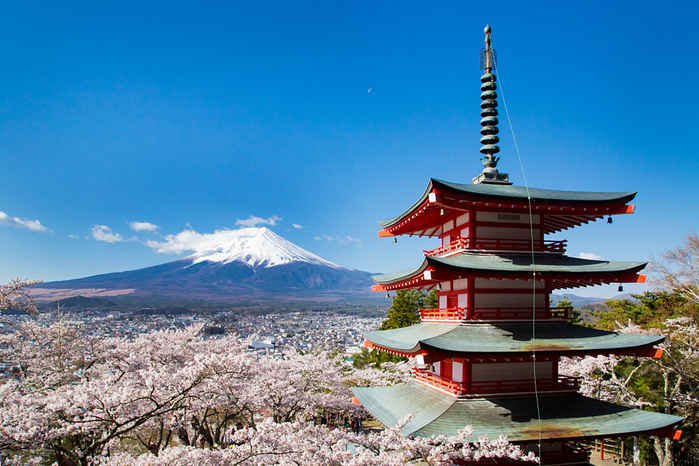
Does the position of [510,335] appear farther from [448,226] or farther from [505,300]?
[448,226]

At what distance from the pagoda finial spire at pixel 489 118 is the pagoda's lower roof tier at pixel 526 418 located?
6343 millimetres

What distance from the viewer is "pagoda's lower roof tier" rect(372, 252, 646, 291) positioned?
10258 mm

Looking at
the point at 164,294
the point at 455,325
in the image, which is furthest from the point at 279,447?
the point at 164,294

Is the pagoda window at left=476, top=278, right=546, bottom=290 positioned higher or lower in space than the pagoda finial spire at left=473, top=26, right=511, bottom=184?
lower

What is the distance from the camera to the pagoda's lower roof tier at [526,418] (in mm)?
9430

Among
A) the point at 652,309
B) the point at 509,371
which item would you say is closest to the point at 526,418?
the point at 509,371

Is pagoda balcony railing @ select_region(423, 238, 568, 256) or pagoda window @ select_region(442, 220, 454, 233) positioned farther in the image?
pagoda window @ select_region(442, 220, 454, 233)

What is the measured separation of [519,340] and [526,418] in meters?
1.76

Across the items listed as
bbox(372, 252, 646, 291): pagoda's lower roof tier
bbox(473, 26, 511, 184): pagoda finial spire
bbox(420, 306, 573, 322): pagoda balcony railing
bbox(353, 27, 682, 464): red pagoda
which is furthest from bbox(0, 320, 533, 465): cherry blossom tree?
bbox(473, 26, 511, 184): pagoda finial spire

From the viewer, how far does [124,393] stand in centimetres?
925

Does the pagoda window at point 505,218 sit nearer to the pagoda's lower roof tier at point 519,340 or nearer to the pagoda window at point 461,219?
the pagoda window at point 461,219

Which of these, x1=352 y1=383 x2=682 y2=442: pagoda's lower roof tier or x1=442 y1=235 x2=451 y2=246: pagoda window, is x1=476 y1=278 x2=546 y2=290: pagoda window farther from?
x1=352 y1=383 x2=682 y2=442: pagoda's lower roof tier

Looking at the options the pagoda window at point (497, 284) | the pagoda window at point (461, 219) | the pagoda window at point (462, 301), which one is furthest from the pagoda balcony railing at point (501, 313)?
the pagoda window at point (461, 219)

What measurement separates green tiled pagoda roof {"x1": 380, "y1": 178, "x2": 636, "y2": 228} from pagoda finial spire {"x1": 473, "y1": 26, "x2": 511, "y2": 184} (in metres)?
1.01
